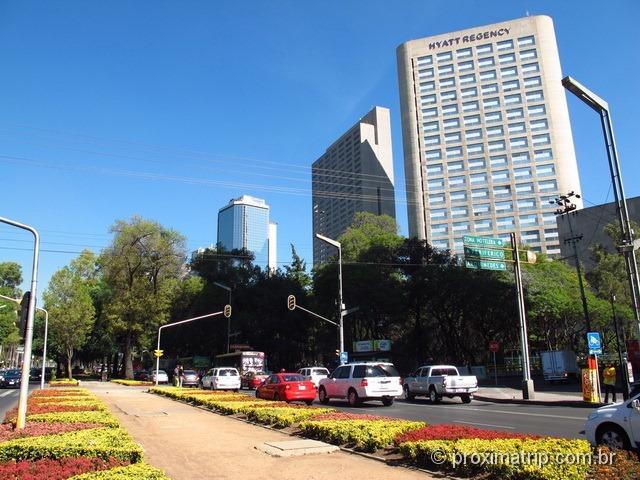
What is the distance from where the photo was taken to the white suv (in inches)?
848

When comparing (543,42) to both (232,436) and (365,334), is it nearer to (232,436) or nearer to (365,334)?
(365,334)

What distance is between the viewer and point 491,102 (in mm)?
114438

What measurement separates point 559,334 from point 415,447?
50535 millimetres

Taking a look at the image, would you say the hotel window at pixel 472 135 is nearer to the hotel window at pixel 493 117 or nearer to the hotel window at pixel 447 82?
the hotel window at pixel 493 117

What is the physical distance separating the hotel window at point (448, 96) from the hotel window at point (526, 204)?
92.2 ft

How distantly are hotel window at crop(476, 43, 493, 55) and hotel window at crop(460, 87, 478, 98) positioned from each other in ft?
26.8

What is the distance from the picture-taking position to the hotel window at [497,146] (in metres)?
112

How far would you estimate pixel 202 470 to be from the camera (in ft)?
28.8

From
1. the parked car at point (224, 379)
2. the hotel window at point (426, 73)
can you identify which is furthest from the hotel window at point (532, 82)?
the parked car at point (224, 379)

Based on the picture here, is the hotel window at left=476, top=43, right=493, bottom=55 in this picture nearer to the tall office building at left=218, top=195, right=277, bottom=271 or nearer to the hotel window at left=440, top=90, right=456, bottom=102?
the hotel window at left=440, top=90, right=456, bottom=102

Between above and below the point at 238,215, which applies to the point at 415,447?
below

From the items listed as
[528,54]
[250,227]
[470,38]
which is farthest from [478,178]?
[250,227]

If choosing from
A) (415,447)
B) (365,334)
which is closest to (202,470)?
(415,447)

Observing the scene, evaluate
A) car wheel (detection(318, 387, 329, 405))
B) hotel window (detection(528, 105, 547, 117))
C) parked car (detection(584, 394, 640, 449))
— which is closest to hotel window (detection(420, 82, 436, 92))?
hotel window (detection(528, 105, 547, 117))
